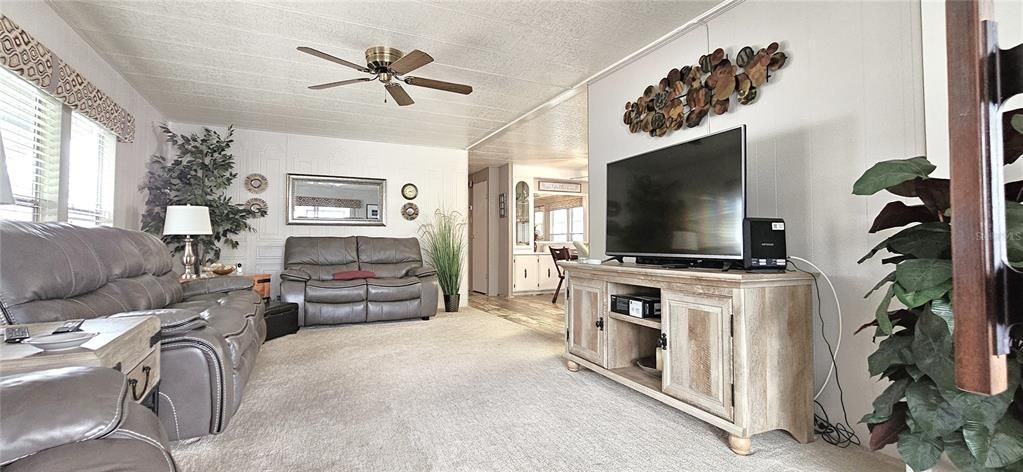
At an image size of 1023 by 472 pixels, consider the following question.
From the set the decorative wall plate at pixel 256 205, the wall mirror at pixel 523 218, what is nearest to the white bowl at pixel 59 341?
the decorative wall plate at pixel 256 205

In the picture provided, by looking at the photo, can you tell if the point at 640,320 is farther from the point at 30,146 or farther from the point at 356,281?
the point at 30,146

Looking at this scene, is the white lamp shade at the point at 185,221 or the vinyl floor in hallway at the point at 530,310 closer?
the white lamp shade at the point at 185,221

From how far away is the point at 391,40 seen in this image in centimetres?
290

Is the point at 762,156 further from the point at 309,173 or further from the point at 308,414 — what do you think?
the point at 309,173

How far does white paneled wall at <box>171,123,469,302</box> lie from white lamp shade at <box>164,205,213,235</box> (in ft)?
4.01

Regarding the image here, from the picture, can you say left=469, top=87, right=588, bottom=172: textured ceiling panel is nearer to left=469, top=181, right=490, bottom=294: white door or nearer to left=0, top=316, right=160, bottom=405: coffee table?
left=469, top=181, right=490, bottom=294: white door

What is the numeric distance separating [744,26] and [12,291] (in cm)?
340

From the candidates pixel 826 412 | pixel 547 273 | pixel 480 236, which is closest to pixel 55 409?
pixel 826 412

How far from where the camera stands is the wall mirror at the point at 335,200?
5.38 metres

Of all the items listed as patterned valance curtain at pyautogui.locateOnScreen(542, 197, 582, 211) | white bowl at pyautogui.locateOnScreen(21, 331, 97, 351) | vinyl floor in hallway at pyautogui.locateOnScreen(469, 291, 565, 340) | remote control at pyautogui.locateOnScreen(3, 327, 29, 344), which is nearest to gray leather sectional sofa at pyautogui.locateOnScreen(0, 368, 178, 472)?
white bowl at pyautogui.locateOnScreen(21, 331, 97, 351)

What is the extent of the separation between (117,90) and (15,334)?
123 inches

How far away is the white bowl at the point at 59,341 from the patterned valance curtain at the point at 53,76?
1.65 meters

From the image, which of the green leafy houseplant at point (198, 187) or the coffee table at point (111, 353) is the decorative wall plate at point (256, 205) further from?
the coffee table at point (111, 353)

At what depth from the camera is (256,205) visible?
5098 millimetres
